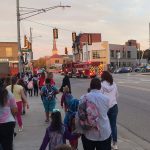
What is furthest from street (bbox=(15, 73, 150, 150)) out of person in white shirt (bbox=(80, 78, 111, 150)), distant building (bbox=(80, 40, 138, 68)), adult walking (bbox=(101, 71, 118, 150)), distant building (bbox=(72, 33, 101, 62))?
distant building (bbox=(72, 33, 101, 62))

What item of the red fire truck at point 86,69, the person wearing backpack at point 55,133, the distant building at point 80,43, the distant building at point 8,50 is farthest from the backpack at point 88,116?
the distant building at point 80,43

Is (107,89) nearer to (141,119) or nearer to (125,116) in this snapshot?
(141,119)

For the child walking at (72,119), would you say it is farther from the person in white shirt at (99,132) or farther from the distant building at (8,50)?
the distant building at (8,50)

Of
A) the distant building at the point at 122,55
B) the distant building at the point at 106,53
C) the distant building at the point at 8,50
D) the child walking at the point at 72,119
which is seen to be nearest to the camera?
the child walking at the point at 72,119

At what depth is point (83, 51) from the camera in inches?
5551

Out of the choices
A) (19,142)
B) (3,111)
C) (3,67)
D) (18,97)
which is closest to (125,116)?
(18,97)

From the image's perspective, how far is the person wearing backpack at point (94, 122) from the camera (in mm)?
6711

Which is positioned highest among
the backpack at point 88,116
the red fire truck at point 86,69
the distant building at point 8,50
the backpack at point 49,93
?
the distant building at point 8,50

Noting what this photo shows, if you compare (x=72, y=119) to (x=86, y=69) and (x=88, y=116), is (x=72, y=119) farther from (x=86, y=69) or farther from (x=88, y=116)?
(x=86, y=69)

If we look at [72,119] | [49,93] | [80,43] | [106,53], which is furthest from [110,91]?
[80,43]

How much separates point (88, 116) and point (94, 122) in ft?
0.39

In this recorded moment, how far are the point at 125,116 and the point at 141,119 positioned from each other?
4.05 ft

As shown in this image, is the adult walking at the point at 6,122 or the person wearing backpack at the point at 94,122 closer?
the person wearing backpack at the point at 94,122

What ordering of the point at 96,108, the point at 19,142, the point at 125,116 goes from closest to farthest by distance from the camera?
the point at 96,108
the point at 19,142
the point at 125,116
